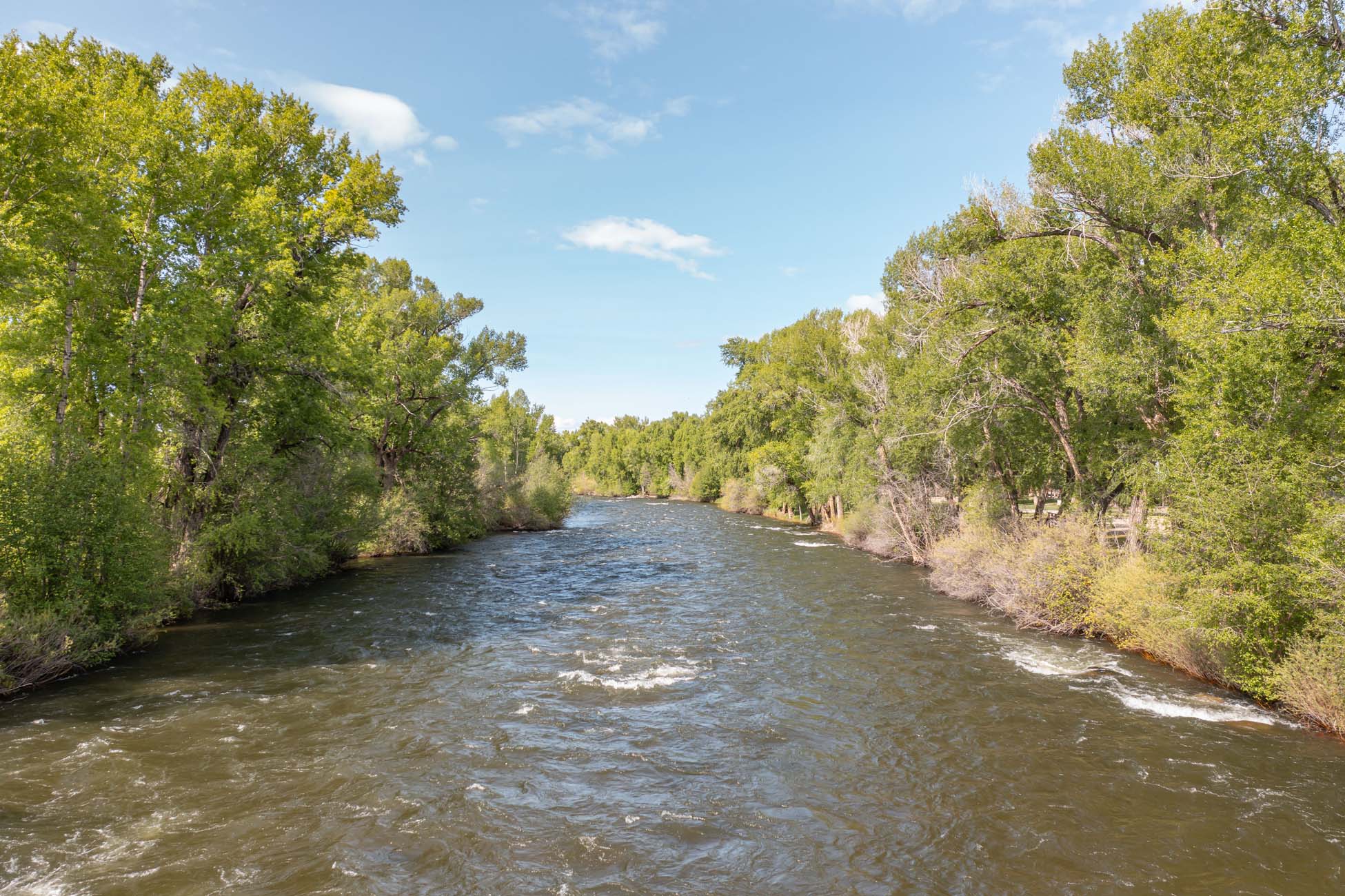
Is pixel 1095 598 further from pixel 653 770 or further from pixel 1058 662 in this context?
pixel 653 770

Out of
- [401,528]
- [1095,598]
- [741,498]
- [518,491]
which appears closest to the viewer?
[1095,598]

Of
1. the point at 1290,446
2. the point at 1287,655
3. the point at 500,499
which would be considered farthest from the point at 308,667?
the point at 500,499

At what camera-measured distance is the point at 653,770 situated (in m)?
9.74

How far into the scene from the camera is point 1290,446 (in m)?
11.6

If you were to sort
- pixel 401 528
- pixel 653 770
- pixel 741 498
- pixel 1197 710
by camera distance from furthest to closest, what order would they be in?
pixel 741 498 → pixel 401 528 → pixel 1197 710 → pixel 653 770

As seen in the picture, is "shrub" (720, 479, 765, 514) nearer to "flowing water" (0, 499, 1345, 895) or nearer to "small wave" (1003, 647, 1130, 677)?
"small wave" (1003, 647, 1130, 677)

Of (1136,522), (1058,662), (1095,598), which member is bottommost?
(1058,662)

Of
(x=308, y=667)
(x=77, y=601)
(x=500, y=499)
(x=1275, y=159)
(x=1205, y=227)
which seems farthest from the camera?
(x=500, y=499)

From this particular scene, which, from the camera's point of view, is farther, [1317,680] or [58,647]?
[58,647]

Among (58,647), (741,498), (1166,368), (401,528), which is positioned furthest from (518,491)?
(1166,368)

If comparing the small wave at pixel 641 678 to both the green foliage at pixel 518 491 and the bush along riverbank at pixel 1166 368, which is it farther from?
the green foliage at pixel 518 491

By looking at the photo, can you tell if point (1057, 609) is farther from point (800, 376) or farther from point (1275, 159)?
point (800, 376)

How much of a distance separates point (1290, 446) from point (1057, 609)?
292 inches

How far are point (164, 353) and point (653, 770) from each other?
15572 mm
